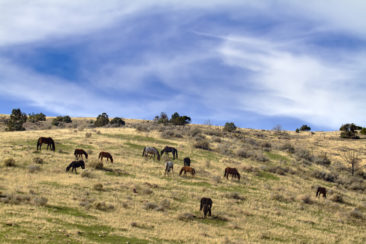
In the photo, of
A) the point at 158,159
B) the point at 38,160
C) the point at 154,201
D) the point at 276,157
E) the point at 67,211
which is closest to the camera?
the point at 67,211

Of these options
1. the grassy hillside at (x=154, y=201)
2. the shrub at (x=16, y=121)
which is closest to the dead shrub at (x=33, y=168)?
the grassy hillside at (x=154, y=201)

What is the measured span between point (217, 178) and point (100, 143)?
1864 cm

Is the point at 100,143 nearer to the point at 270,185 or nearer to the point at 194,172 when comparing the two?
the point at 194,172

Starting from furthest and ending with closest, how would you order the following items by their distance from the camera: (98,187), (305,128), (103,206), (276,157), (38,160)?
(305,128) < (276,157) < (38,160) < (98,187) < (103,206)

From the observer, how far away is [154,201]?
23.2 metres

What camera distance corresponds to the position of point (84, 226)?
16.2 m

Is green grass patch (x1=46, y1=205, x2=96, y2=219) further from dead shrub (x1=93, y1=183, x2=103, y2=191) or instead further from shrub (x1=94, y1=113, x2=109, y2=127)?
shrub (x1=94, y1=113, x2=109, y2=127)

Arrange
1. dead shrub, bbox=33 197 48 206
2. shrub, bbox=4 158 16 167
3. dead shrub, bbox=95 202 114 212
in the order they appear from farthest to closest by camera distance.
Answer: shrub, bbox=4 158 16 167, dead shrub, bbox=95 202 114 212, dead shrub, bbox=33 197 48 206

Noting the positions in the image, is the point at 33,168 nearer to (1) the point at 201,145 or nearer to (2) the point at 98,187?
(2) the point at 98,187

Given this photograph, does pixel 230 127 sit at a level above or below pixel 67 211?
above

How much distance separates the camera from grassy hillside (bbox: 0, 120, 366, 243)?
16.4 m

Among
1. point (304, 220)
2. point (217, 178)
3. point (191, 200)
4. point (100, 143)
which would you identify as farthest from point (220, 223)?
point (100, 143)

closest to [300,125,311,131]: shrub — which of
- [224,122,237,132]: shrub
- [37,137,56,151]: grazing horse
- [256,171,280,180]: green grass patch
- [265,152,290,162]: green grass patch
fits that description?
[224,122,237,132]: shrub

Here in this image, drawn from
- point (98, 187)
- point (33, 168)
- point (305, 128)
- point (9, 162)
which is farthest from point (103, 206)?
point (305, 128)
